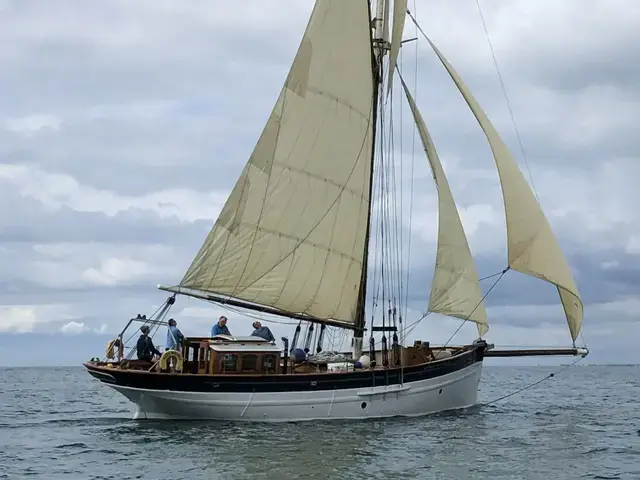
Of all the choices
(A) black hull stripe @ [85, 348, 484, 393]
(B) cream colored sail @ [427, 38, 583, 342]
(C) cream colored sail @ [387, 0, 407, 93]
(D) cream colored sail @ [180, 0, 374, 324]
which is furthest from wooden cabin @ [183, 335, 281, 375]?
(C) cream colored sail @ [387, 0, 407, 93]

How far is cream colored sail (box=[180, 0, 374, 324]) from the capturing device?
1406 inches

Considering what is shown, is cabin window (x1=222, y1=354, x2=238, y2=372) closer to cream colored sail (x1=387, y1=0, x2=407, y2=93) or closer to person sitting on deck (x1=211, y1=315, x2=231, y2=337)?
person sitting on deck (x1=211, y1=315, x2=231, y2=337)

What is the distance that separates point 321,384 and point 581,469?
1017 centimetres

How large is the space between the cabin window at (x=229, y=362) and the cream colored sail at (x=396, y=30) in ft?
44.7

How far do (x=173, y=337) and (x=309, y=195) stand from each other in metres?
7.74

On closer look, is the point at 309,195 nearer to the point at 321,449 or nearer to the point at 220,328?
the point at 220,328

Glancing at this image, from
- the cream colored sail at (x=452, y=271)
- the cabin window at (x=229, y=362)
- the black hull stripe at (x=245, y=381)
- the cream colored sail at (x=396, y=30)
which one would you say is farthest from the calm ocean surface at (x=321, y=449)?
the cream colored sail at (x=396, y=30)

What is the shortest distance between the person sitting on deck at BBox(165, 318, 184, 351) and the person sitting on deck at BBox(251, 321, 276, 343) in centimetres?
274

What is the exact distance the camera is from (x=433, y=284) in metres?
38.8

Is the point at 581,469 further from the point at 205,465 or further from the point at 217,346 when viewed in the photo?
the point at 217,346

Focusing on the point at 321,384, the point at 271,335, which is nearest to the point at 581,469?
the point at 321,384

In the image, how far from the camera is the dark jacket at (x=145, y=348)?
34281mm

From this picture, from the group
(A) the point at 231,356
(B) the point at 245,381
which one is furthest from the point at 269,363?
(A) the point at 231,356

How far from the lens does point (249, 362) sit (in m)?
32.8
